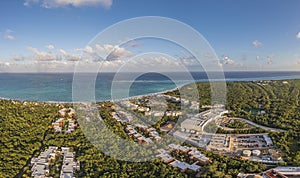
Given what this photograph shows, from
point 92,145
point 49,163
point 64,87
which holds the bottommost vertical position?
point 49,163

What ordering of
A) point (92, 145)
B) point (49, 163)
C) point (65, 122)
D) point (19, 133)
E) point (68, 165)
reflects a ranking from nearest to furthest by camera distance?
1. point (68, 165)
2. point (49, 163)
3. point (92, 145)
4. point (19, 133)
5. point (65, 122)

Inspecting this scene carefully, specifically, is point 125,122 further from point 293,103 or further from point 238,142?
point 293,103

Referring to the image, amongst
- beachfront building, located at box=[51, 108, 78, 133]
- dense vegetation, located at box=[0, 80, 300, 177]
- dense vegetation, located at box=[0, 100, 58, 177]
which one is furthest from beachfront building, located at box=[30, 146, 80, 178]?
beachfront building, located at box=[51, 108, 78, 133]

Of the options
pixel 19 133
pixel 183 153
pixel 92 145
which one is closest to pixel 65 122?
pixel 19 133

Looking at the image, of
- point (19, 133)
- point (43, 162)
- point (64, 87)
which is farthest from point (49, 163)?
point (64, 87)

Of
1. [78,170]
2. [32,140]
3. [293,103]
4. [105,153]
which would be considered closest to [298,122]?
[293,103]

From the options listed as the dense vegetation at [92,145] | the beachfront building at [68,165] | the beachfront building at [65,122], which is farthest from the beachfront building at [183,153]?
the beachfront building at [65,122]

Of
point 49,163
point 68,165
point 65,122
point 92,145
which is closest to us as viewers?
point 68,165

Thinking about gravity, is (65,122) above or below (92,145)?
above

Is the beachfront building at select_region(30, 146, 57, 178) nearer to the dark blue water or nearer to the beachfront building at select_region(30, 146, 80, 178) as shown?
the beachfront building at select_region(30, 146, 80, 178)

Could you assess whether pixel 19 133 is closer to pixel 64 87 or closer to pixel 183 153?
pixel 183 153

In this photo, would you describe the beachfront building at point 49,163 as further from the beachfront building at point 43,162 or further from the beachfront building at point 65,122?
the beachfront building at point 65,122

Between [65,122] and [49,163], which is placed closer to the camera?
[49,163]

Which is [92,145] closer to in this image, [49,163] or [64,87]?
[49,163]
